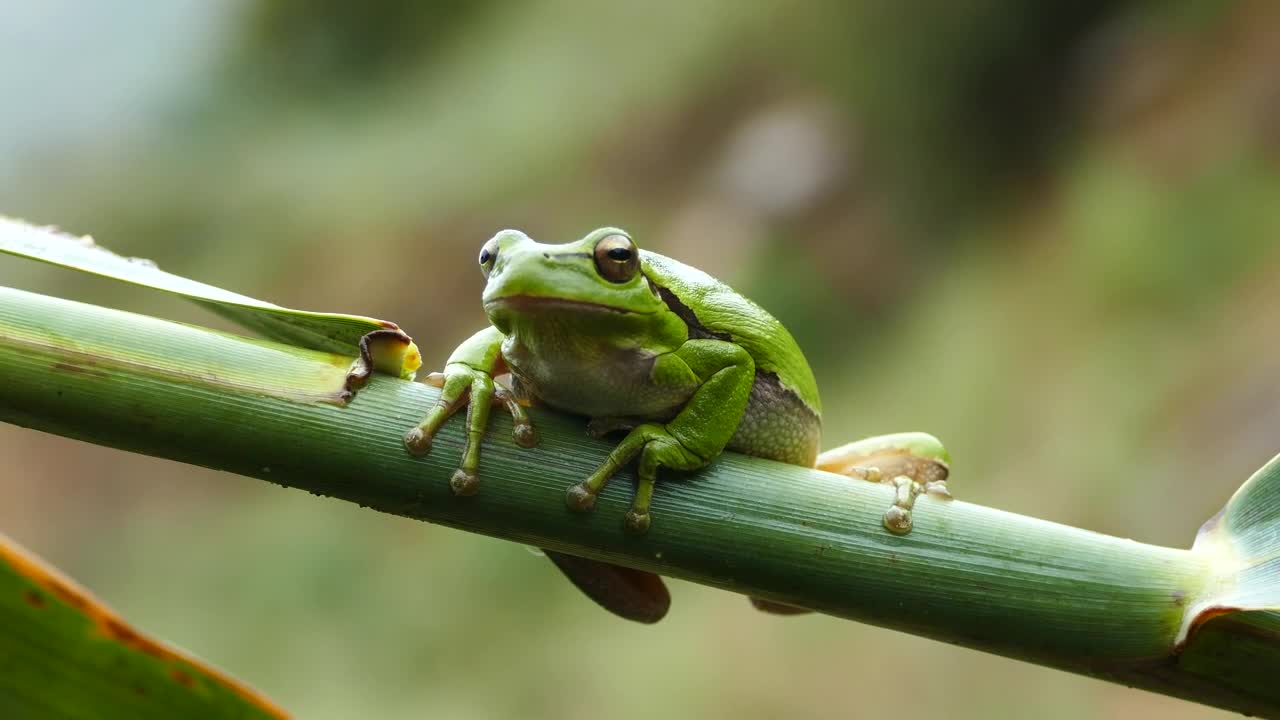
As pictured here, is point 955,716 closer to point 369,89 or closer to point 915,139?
point 915,139

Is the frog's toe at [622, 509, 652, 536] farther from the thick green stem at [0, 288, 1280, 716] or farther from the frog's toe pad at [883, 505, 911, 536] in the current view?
the frog's toe pad at [883, 505, 911, 536]

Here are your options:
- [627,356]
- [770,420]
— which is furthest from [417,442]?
[770,420]

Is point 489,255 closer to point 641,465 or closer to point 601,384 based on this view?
point 601,384

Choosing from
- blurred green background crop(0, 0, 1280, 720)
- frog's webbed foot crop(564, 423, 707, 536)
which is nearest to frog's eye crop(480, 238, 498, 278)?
frog's webbed foot crop(564, 423, 707, 536)

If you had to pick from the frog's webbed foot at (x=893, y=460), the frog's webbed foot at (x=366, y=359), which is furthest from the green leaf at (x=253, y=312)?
the frog's webbed foot at (x=893, y=460)

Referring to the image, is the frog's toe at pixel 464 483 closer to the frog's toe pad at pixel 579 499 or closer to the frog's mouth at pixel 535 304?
the frog's toe pad at pixel 579 499

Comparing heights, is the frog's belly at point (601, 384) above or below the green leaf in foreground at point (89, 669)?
above
